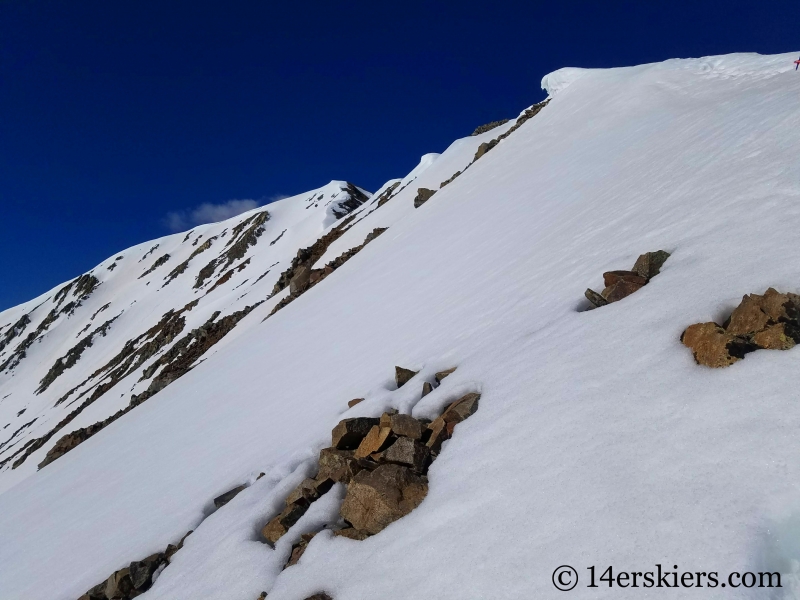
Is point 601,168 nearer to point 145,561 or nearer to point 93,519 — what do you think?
point 145,561

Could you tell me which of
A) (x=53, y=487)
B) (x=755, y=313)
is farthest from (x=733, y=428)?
(x=53, y=487)

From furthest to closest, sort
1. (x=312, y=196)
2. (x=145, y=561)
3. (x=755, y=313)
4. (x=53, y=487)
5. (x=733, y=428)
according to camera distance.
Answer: (x=312, y=196)
(x=53, y=487)
(x=145, y=561)
(x=755, y=313)
(x=733, y=428)

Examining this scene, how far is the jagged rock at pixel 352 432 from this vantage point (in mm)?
5188

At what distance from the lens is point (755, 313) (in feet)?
10.5

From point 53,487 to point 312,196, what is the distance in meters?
72.2

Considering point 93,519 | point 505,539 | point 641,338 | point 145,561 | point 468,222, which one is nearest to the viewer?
point 505,539

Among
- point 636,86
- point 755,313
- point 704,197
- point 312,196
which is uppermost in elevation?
point 312,196

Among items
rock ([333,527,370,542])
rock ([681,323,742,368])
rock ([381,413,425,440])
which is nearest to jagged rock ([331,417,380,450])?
rock ([381,413,425,440])

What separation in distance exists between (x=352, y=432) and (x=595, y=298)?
3177 millimetres

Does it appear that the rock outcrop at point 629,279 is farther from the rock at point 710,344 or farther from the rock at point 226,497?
the rock at point 226,497

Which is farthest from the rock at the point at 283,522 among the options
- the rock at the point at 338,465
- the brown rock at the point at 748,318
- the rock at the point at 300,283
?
the rock at the point at 300,283

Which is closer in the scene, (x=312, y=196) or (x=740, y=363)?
(x=740, y=363)

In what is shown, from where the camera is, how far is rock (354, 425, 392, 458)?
475 cm

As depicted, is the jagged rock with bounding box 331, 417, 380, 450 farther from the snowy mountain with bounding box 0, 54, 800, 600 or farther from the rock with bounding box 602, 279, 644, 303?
the rock with bounding box 602, 279, 644, 303
